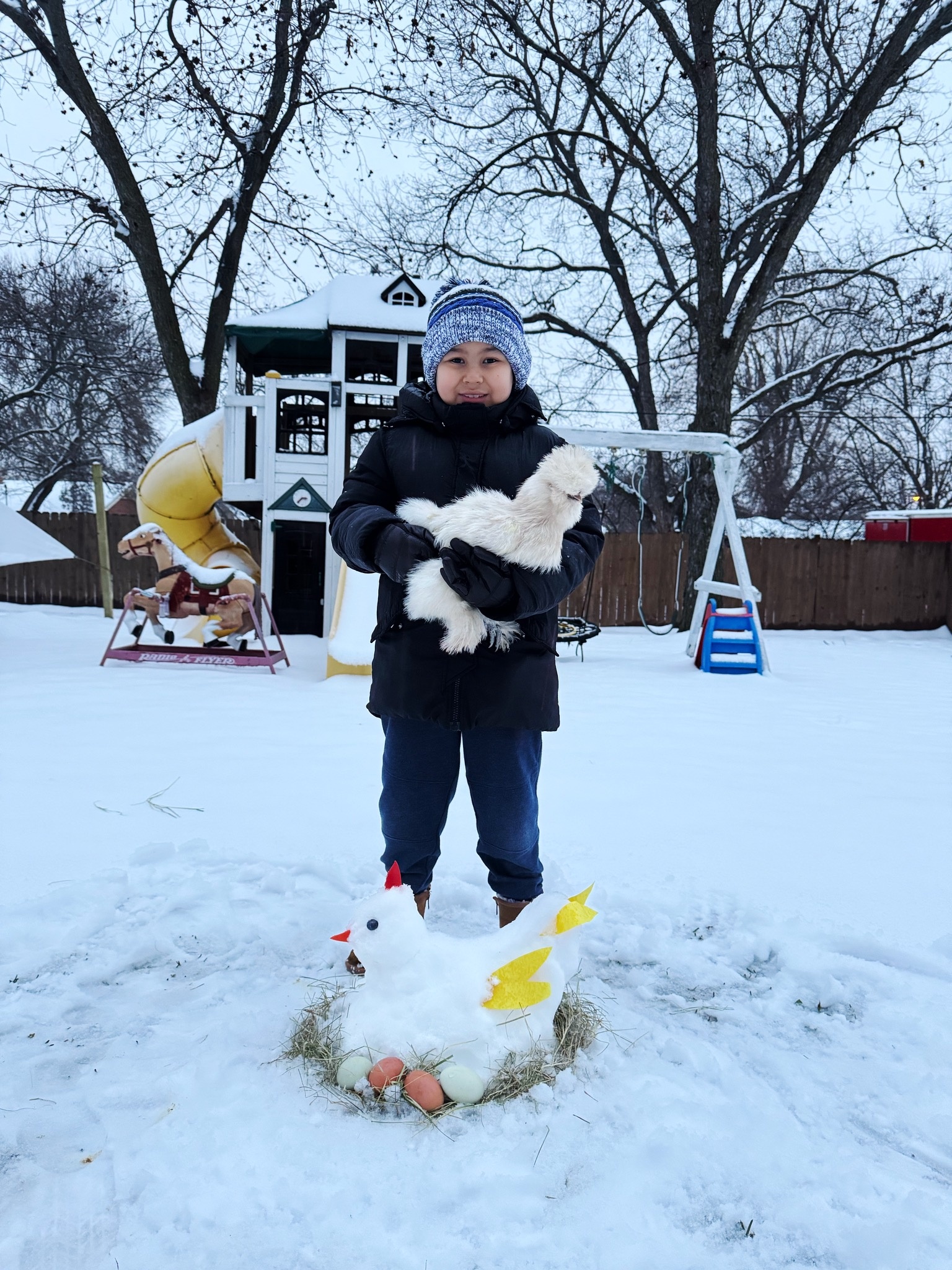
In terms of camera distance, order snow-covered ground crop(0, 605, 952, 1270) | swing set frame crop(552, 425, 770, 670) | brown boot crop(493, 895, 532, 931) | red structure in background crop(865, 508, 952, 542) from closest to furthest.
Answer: snow-covered ground crop(0, 605, 952, 1270) → brown boot crop(493, 895, 532, 931) → swing set frame crop(552, 425, 770, 670) → red structure in background crop(865, 508, 952, 542)

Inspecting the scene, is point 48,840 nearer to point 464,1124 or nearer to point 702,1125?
point 464,1124

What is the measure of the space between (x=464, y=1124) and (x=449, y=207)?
13.3 meters

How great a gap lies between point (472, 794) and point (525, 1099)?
62cm

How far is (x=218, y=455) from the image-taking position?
27.0ft

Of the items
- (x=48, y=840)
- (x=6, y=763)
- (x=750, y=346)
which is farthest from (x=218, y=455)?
(x=750, y=346)

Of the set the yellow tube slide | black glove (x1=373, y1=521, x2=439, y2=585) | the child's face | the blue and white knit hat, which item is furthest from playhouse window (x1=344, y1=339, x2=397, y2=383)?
black glove (x1=373, y1=521, x2=439, y2=585)

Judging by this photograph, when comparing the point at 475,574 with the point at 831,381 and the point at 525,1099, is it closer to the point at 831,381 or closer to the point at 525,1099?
the point at 525,1099

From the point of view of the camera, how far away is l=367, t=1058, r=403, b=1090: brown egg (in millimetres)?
1432

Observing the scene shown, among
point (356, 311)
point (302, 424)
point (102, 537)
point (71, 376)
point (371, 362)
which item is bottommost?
point (102, 537)

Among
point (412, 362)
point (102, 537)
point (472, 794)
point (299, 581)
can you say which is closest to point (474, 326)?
point (472, 794)

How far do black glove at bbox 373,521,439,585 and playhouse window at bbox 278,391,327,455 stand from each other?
6896 millimetres

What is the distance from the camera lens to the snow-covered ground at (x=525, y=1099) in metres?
1.19

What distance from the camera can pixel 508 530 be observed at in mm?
1533

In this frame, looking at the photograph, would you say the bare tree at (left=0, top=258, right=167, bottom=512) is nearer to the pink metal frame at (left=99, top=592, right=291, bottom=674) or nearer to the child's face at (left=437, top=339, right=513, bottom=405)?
the pink metal frame at (left=99, top=592, right=291, bottom=674)
